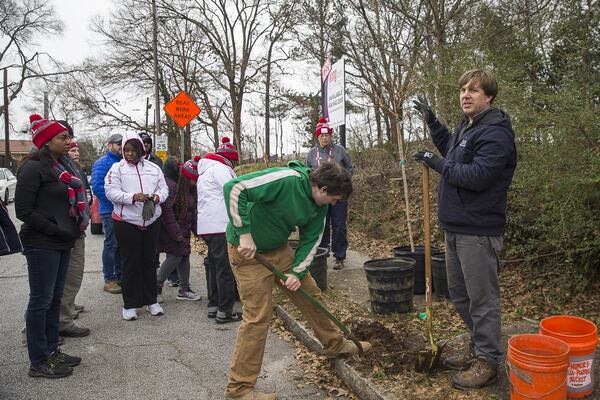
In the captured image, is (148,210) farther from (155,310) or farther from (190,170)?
(155,310)

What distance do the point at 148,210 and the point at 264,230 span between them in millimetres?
2255

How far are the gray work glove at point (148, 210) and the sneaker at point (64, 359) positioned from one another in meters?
1.59

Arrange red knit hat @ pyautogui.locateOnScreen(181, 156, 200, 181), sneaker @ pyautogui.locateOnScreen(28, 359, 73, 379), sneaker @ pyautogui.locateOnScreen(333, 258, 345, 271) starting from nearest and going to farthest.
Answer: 1. sneaker @ pyautogui.locateOnScreen(28, 359, 73, 379)
2. red knit hat @ pyautogui.locateOnScreen(181, 156, 200, 181)
3. sneaker @ pyautogui.locateOnScreen(333, 258, 345, 271)

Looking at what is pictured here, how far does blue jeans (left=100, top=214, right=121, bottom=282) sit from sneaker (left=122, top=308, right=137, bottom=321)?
1.12 m

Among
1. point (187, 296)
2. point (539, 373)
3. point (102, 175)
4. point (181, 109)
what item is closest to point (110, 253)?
point (102, 175)

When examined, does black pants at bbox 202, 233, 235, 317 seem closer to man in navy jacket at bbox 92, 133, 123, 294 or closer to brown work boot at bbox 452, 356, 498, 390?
man in navy jacket at bbox 92, 133, 123, 294

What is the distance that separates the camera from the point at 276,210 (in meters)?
3.29

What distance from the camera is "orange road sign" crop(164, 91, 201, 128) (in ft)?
39.6

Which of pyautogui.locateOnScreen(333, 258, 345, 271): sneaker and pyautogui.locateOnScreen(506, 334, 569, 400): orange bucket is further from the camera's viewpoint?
pyautogui.locateOnScreen(333, 258, 345, 271): sneaker

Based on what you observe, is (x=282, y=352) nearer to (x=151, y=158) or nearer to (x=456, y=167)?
(x=456, y=167)

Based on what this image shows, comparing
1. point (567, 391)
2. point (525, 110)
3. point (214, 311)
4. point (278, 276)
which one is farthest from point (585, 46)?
point (214, 311)

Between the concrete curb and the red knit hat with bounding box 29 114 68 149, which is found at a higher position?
the red knit hat with bounding box 29 114 68 149

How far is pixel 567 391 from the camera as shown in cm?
302

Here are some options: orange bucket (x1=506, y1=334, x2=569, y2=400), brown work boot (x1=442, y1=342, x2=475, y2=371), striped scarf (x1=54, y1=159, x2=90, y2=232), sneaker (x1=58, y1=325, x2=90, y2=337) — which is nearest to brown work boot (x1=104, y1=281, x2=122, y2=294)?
sneaker (x1=58, y1=325, x2=90, y2=337)
